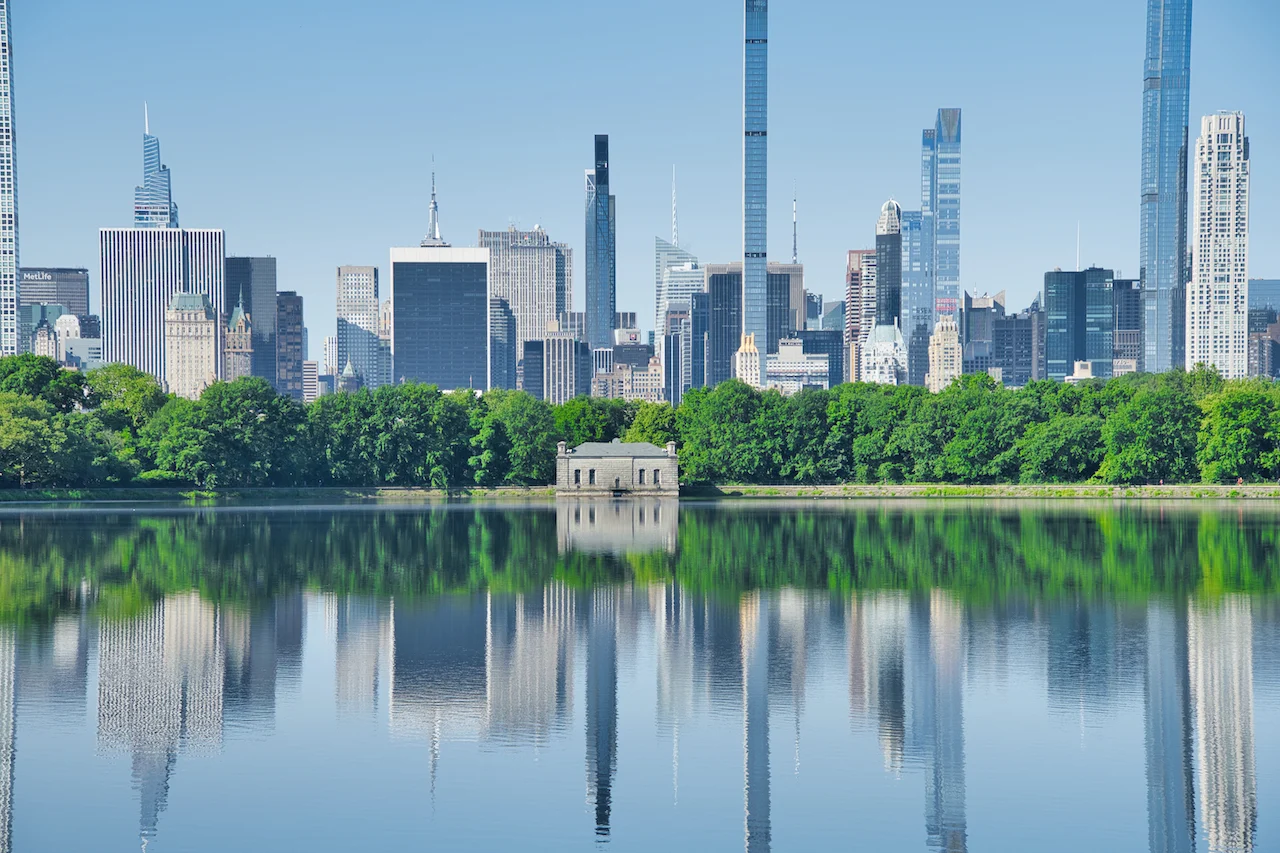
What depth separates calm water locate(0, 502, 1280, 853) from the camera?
753 inches

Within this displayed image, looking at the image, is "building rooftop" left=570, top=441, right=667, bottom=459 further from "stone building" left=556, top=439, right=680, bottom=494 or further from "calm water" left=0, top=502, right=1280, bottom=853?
"calm water" left=0, top=502, right=1280, bottom=853

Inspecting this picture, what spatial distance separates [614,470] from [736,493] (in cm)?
879

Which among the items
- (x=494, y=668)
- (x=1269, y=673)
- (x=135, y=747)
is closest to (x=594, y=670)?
(x=494, y=668)

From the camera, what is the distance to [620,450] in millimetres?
106375

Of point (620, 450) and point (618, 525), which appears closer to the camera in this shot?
point (618, 525)

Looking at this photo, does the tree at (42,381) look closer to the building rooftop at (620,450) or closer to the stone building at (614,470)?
the stone building at (614,470)

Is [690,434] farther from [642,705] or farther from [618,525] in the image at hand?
[642,705]

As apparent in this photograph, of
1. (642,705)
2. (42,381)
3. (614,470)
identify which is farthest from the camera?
(614,470)

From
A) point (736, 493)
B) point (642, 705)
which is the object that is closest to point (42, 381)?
point (736, 493)

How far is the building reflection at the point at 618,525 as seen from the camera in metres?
55.3

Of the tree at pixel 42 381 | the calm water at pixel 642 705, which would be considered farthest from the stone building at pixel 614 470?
the calm water at pixel 642 705

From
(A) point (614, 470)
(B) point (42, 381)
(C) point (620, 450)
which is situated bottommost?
(A) point (614, 470)

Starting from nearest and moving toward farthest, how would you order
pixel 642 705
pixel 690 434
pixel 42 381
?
pixel 642 705 → pixel 42 381 → pixel 690 434

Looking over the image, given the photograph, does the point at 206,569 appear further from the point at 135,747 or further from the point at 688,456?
the point at 688,456
